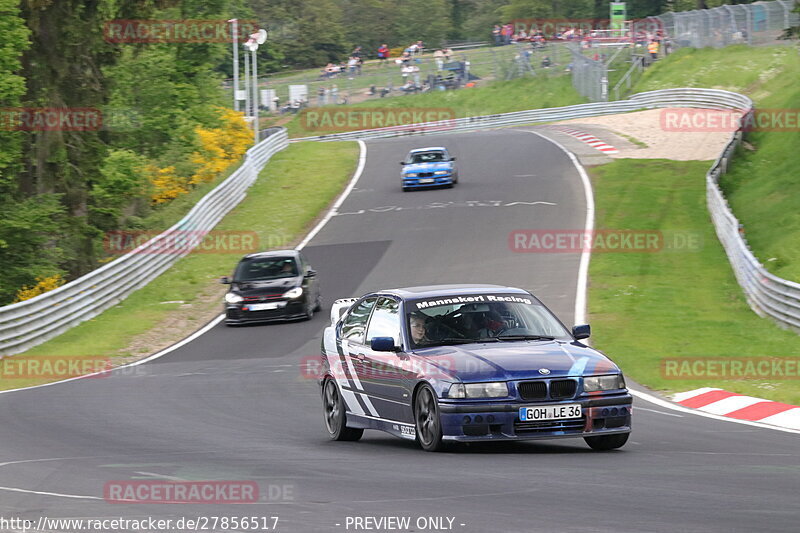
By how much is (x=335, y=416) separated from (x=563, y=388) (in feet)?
10.1

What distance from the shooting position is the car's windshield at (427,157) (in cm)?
4328

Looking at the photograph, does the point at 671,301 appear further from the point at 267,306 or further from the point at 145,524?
the point at 145,524

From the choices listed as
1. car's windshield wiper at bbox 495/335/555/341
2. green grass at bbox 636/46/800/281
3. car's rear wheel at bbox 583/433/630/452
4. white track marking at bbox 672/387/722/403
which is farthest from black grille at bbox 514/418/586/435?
green grass at bbox 636/46/800/281

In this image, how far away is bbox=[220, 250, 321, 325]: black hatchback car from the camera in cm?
2586

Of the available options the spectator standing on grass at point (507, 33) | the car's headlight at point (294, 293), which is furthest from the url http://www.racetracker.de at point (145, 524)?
the spectator standing on grass at point (507, 33)

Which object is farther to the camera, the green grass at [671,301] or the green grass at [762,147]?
the green grass at [762,147]

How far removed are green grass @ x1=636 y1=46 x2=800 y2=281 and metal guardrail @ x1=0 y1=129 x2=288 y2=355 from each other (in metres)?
15.2

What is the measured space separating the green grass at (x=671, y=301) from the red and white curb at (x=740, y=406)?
413 millimetres

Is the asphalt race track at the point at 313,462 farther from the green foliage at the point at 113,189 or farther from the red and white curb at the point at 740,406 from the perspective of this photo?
the green foliage at the point at 113,189

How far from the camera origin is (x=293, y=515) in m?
7.53

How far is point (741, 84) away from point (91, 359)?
44264 mm

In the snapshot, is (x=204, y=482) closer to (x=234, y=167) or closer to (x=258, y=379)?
(x=258, y=379)

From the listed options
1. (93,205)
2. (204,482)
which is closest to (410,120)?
(93,205)

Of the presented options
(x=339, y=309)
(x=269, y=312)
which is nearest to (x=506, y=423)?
(x=339, y=309)
